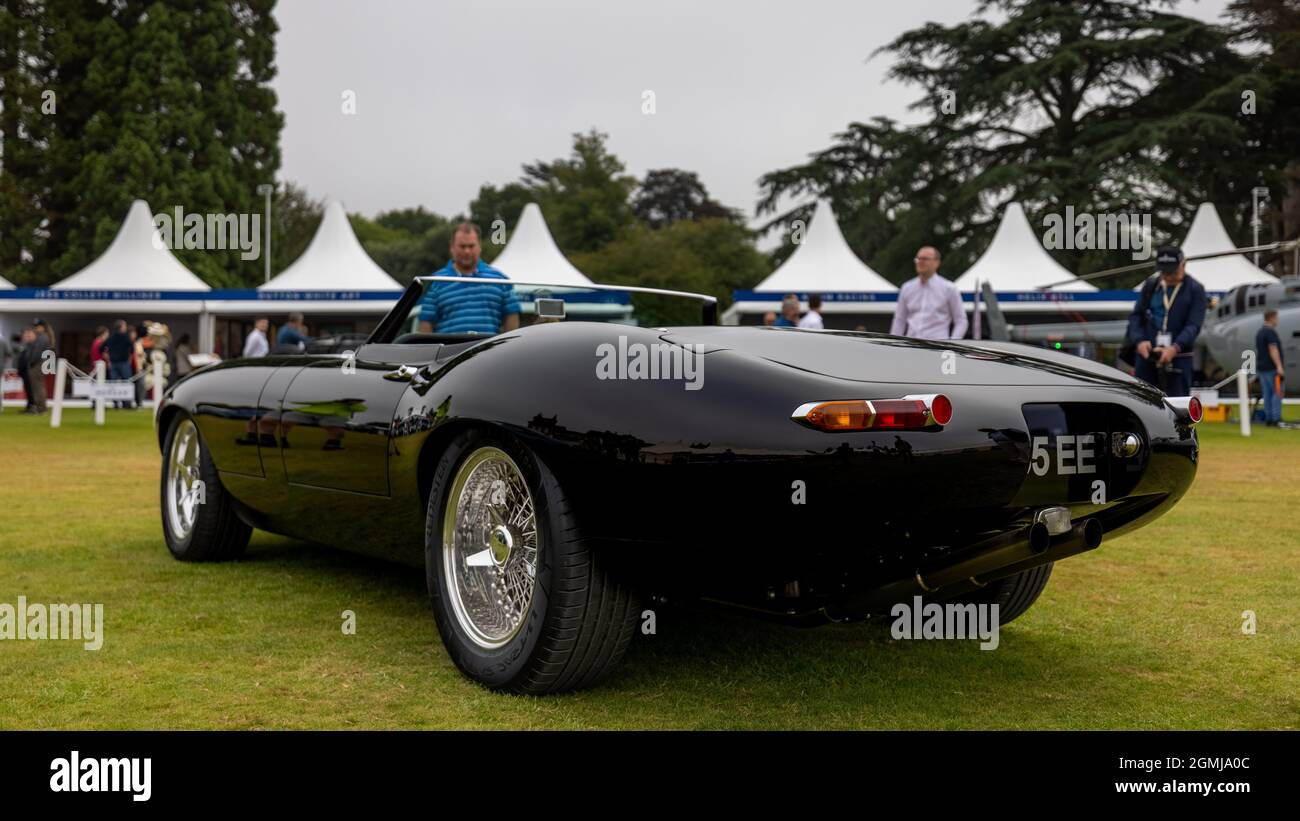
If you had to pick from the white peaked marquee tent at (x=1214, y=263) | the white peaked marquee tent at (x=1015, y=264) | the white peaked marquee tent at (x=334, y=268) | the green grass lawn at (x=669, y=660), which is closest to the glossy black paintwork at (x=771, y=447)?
the green grass lawn at (x=669, y=660)

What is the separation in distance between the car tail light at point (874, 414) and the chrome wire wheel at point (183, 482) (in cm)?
327

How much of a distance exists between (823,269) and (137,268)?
16.5m

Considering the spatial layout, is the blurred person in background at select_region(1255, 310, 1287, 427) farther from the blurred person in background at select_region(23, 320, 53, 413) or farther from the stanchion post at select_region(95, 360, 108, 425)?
the blurred person in background at select_region(23, 320, 53, 413)

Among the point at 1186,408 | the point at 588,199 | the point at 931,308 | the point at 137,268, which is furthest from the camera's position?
the point at 588,199

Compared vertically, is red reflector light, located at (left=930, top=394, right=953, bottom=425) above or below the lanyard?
below

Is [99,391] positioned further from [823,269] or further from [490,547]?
[823,269]

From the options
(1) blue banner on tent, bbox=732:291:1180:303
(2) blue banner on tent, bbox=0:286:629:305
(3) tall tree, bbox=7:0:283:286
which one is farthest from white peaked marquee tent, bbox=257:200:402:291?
(3) tall tree, bbox=7:0:283:286

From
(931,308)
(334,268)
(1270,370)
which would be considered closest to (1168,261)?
(931,308)

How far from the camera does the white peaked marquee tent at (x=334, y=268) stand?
89.9ft

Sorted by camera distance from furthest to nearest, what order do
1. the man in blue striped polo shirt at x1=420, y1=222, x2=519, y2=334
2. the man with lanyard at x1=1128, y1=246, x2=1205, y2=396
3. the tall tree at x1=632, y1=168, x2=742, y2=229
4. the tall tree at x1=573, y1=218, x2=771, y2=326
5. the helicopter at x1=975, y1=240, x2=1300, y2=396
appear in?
the tall tree at x1=632, y1=168, x2=742, y2=229 → the tall tree at x1=573, y1=218, x2=771, y2=326 → the helicopter at x1=975, y1=240, x2=1300, y2=396 → the man with lanyard at x1=1128, y1=246, x2=1205, y2=396 → the man in blue striped polo shirt at x1=420, y1=222, x2=519, y2=334

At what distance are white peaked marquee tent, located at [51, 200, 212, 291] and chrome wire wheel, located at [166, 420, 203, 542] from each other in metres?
23.9

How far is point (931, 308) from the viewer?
8.89 meters

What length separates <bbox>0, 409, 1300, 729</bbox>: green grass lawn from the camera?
298cm

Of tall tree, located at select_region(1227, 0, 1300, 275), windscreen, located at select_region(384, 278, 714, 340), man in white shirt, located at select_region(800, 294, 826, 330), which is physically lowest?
windscreen, located at select_region(384, 278, 714, 340)
